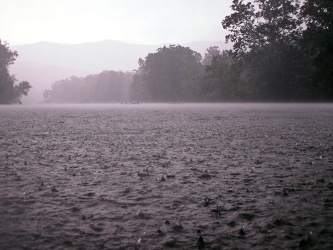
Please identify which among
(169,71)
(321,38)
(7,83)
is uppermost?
(169,71)

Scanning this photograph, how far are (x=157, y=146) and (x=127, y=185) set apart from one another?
320cm

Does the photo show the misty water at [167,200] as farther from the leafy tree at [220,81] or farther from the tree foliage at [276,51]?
the leafy tree at [220,81]

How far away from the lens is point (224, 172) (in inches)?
175

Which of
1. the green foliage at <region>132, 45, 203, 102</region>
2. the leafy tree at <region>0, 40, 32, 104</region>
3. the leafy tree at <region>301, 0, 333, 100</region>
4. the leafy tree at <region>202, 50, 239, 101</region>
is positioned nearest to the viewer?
the leafy tree at <region>301, 0, 333, 100</region>

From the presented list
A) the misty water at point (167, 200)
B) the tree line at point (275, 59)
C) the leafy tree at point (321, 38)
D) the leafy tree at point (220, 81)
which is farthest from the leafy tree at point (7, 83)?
the misty water at point (167, 200)

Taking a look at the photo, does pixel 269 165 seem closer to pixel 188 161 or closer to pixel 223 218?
pixel 188 161

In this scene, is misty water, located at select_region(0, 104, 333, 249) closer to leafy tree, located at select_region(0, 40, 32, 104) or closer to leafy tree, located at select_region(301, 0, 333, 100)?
leafy tree, located at select_region(301, 0, 333, 100)

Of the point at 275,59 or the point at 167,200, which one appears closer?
the point at 167,200

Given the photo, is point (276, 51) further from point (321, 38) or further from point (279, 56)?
point (321, 38)

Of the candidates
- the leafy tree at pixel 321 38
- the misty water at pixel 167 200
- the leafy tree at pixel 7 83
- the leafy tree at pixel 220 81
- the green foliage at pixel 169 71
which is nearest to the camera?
the misty water at pixel 167 200

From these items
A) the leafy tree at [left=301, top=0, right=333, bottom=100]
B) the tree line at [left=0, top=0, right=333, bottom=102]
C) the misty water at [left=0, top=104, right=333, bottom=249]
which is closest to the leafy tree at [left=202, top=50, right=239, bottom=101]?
the tree line at [left=0, top=0, right=333, bottom=102]

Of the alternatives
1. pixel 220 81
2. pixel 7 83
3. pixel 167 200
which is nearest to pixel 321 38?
pixel 220 81

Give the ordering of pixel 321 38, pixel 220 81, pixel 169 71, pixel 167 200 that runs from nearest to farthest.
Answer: pixel 167 200 → pixel 321 38 → pixel 220 81 → pixel 169 71

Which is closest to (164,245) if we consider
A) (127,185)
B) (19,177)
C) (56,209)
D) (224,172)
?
(56,209)
